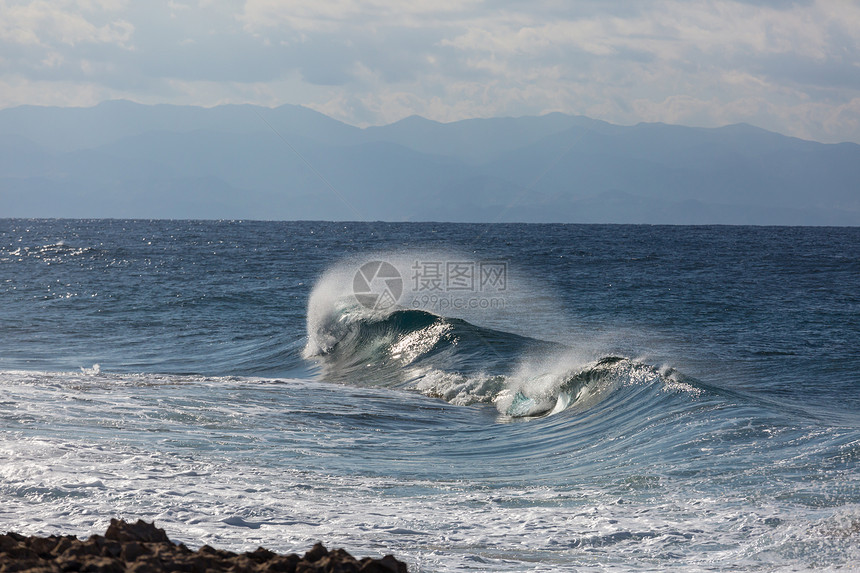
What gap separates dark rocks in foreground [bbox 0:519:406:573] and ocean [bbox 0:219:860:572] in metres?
1.32

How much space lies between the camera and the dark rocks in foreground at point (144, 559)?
11.8 feet

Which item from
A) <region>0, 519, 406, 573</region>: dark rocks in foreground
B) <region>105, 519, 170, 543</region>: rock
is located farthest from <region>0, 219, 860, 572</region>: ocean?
<region>0, 519, 406, 573</region>: dark rocks in foreground

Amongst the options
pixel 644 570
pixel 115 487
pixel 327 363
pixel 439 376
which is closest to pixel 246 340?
pixel 327 363

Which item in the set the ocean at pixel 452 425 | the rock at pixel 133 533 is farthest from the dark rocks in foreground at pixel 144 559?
the ocean at pixel 452 425

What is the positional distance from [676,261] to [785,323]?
25.3m

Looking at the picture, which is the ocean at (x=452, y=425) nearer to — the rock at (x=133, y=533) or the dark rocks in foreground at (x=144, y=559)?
the rock at (x=133, y=533)

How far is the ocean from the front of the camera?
18.8ft

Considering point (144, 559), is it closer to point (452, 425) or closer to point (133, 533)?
point (133, 533)

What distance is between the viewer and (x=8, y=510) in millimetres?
5844

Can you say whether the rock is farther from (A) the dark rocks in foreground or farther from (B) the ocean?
(B) the ocean

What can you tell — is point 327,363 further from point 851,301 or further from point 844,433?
point 851,301

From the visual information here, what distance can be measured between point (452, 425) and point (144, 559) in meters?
7.81

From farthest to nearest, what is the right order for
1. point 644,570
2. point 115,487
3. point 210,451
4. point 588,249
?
1. point 588,249
2. point 210,451
3. point 115,487
4. point 644,570

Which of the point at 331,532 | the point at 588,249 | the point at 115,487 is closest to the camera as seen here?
the point at 331,532
